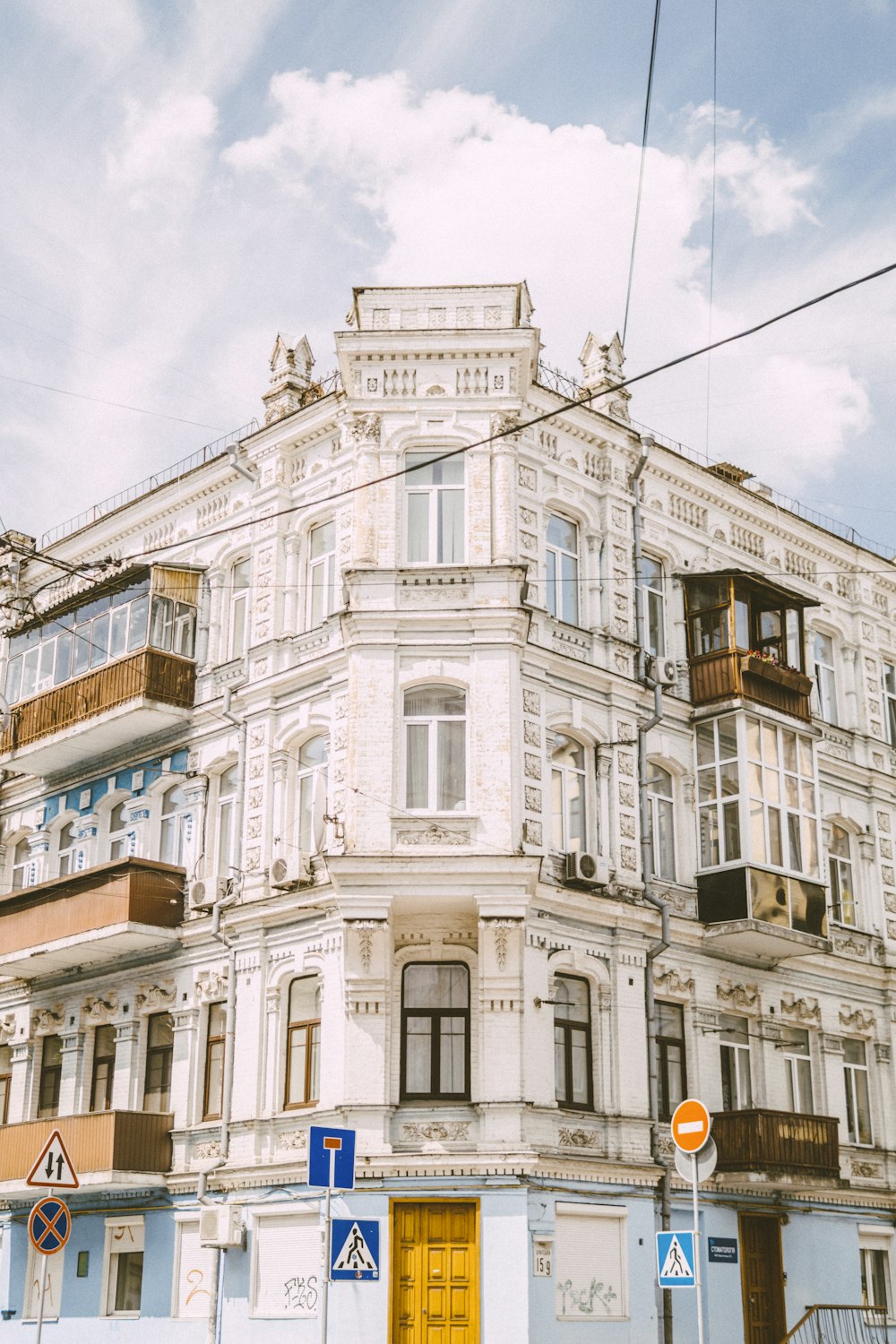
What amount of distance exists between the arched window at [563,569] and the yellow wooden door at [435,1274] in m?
9.96

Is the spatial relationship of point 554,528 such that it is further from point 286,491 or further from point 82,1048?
point 82,1048

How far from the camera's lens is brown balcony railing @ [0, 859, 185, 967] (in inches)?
1024

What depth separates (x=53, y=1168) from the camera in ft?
55.1

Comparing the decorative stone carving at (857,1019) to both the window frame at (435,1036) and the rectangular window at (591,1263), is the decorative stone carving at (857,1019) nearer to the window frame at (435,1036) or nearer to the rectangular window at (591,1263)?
the rectangular window at (591,1263)

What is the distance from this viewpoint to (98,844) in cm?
2930

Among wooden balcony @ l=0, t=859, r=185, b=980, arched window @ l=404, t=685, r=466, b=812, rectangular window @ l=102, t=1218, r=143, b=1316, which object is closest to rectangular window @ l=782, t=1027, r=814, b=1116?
arched window @ l=404, t=685, r=466, b=812

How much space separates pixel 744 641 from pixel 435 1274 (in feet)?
42.3

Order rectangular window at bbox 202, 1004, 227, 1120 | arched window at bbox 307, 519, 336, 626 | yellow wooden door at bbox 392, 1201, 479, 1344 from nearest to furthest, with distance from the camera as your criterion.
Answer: yellow wooden door at bbox 392, 1201, 479, 1344 < rectangular window at bbox 202, 1004, 227, 1120 < arched window at bbox 307, 519, 336, 626

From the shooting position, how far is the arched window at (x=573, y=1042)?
23203 mm

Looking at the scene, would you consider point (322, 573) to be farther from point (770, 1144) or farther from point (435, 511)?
point (770, 1144)

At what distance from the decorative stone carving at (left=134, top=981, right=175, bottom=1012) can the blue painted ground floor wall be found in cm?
313

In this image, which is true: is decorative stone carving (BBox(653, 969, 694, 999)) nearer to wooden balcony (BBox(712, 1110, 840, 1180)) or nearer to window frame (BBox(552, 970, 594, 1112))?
window frame (BBox(552, 970, 594, 1112))

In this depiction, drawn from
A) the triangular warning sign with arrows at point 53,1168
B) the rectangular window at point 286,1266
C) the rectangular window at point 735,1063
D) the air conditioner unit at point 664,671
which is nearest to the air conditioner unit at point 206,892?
the rectangular window at point 286,1266

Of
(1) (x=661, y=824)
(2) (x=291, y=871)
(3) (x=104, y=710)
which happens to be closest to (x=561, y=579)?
(1) (x=661, y=824)
